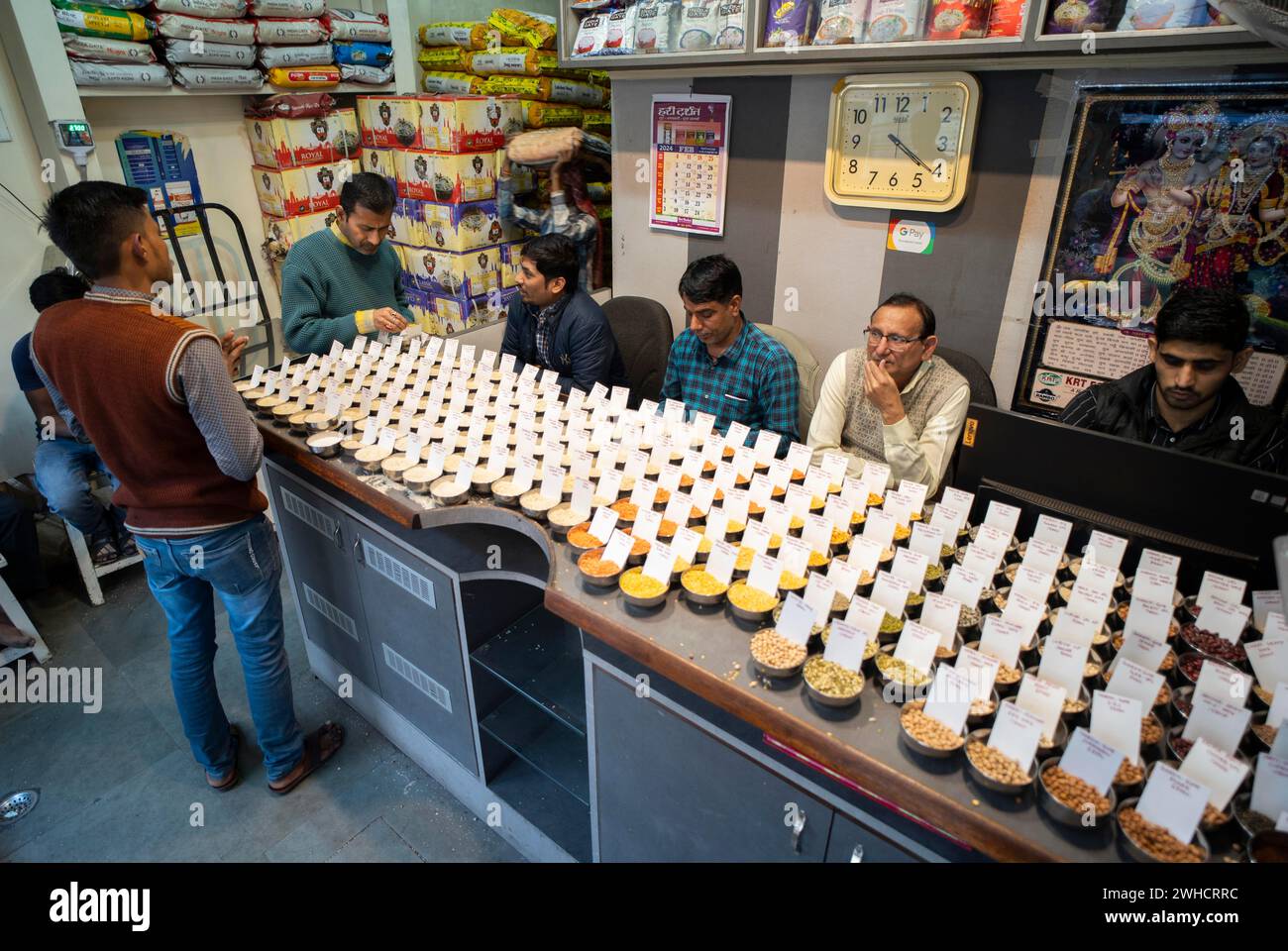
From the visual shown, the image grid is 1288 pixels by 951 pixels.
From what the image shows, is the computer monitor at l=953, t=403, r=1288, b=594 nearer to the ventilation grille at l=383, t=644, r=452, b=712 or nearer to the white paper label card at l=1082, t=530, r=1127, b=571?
the white paper label card at l=1082, t=530, r=1127, b=571

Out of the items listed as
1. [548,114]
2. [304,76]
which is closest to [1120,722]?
[548,114]

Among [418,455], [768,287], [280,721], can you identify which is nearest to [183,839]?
[280,721]

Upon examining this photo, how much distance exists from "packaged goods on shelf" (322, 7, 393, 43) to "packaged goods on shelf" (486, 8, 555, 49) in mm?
654

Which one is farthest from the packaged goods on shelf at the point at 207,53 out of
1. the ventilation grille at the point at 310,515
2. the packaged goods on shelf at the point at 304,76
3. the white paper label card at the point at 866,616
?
the white paper label card at the point at 866,616

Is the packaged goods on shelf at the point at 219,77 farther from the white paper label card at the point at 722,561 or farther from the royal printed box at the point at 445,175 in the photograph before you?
the white paper label card at the point at 722,561

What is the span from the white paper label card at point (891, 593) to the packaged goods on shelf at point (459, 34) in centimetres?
419

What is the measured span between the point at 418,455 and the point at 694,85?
7.30ft

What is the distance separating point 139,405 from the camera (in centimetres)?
176

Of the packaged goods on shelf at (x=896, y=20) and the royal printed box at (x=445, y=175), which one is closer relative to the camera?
the packaged goods on shelf at (x=896, y=20)

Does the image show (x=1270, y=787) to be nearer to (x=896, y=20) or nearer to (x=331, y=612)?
(x=896, y=20)

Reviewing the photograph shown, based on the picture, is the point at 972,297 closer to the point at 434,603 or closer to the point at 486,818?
the point at 434,603

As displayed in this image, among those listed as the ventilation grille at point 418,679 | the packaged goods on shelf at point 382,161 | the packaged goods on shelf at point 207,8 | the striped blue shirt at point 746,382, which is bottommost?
the ventilation grille at point 418,679

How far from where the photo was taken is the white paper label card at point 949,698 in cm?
105

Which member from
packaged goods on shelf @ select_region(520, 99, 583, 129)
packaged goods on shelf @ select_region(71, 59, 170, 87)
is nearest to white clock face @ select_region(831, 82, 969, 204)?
packaged goods on shelf @ select_region(520, 99, 583, 129)
